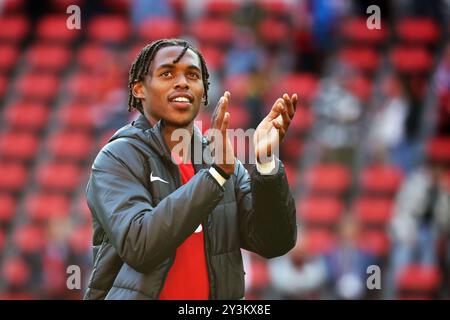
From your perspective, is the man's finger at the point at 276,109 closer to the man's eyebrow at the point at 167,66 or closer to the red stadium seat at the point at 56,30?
the man's eyebrow at the point at 167,66

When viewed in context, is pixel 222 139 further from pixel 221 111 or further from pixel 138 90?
pixel 138 90

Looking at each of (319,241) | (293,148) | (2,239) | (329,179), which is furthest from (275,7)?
(2,239)

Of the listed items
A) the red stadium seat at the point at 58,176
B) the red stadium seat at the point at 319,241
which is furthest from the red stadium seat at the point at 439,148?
the red stadium seat at the point at 58,176

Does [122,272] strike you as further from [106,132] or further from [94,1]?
[94,1]

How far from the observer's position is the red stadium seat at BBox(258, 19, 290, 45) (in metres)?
9.20

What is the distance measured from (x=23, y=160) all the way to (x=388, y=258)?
3.46 metres

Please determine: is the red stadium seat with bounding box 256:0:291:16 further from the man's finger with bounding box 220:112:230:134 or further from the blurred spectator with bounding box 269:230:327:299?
the man's finger with bounding box 220:112:230:134

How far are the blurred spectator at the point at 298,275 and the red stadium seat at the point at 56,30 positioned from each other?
390 centimetres

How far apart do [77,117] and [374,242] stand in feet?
10.1

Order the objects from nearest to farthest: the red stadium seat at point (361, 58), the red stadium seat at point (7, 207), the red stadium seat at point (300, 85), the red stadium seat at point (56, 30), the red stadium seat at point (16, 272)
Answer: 1. the red stadium seat at point (16, 272)
2. the red stadium seat at point (7, 207)
3. the red stadium seat at point (300, 85)
4. the red stadium seat at point (361, 58)
5. the red stadium seat at point (56, 30)

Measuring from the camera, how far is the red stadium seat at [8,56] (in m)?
9.73

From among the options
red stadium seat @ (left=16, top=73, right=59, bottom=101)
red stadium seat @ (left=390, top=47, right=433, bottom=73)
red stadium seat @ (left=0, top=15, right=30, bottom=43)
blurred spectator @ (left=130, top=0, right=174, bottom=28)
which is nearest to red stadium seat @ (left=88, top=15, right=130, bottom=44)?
blurred spectator @ (left=130, top=0, right=174, bottom=28)

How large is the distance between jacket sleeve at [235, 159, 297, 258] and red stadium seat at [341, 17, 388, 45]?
6.99 m
